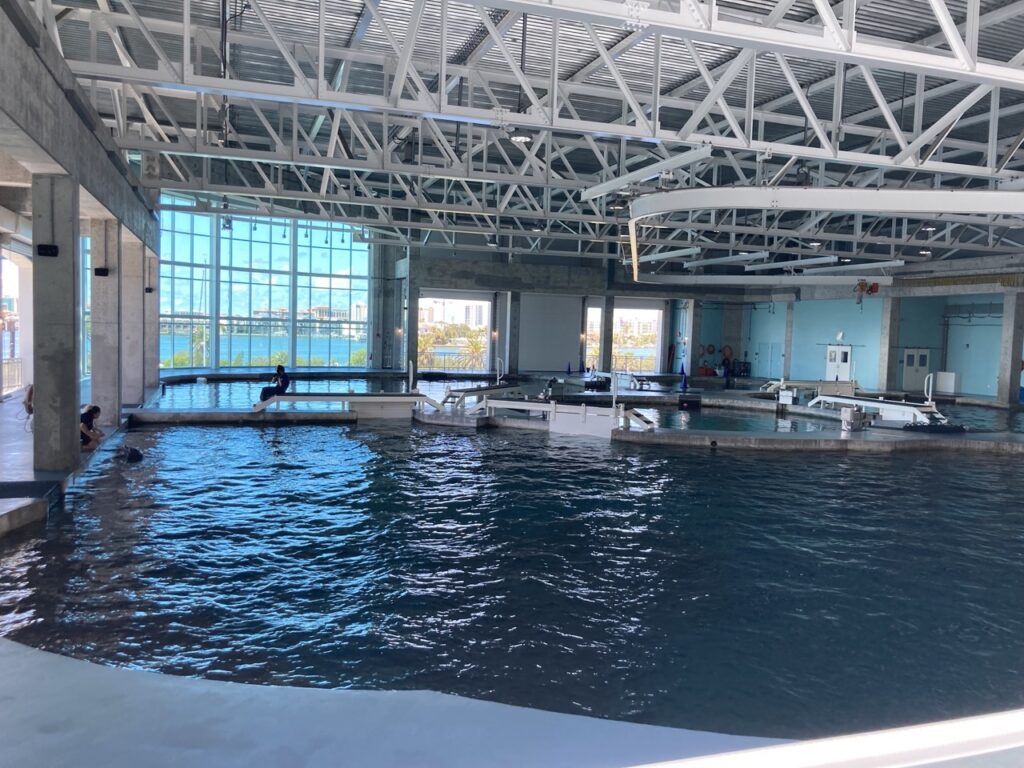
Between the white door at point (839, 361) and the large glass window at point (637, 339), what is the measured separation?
33.6 feet

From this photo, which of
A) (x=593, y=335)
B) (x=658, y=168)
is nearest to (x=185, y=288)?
(x=593, y=335)

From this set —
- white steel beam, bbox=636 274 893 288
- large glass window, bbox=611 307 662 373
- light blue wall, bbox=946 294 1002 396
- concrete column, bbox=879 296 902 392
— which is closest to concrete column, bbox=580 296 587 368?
large glass window, bbox=611 307 662 373

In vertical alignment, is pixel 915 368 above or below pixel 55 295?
below

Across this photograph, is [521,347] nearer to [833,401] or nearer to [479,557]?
[833,401]

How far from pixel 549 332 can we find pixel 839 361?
Answer: 15.2 metres

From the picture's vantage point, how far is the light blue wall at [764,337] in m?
43.1

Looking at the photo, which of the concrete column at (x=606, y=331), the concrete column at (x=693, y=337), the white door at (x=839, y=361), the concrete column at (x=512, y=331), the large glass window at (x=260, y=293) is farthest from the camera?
the concrete column at (x=693, y=337)

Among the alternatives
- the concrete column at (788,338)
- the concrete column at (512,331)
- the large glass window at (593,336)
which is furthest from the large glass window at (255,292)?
the concrete column at (788,338)

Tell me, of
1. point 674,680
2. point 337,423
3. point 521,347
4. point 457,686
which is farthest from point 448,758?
point 521,347

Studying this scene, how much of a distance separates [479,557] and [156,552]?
3.78 metres

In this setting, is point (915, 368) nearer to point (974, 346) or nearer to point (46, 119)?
point (974, 346)

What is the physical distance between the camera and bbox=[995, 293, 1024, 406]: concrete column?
3082 cm

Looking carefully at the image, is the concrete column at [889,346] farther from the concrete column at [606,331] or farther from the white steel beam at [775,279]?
→ the concrete column at [606,331]

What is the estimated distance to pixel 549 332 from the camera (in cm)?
4209
